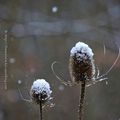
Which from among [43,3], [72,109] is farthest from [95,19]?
[72,109]

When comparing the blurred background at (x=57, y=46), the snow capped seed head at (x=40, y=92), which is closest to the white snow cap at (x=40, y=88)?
the snow capped seed head at (x=40, y=92)

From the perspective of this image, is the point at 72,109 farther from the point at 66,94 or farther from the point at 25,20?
the point at 25,20

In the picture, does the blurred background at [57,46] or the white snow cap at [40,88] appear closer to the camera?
the white snow cap at [40,88]

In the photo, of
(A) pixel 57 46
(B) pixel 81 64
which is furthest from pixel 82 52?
(A) pixel 57 46

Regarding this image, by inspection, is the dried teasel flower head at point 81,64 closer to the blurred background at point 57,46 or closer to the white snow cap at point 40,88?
the white snow cap at point 40,88

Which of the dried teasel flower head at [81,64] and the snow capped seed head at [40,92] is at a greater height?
the dried teasel flower head at [81,64]

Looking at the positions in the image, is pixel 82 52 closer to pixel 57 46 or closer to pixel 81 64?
pixel 81 64

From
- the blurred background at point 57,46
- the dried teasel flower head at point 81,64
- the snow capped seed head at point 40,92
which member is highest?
the blurred background at point 57,46
